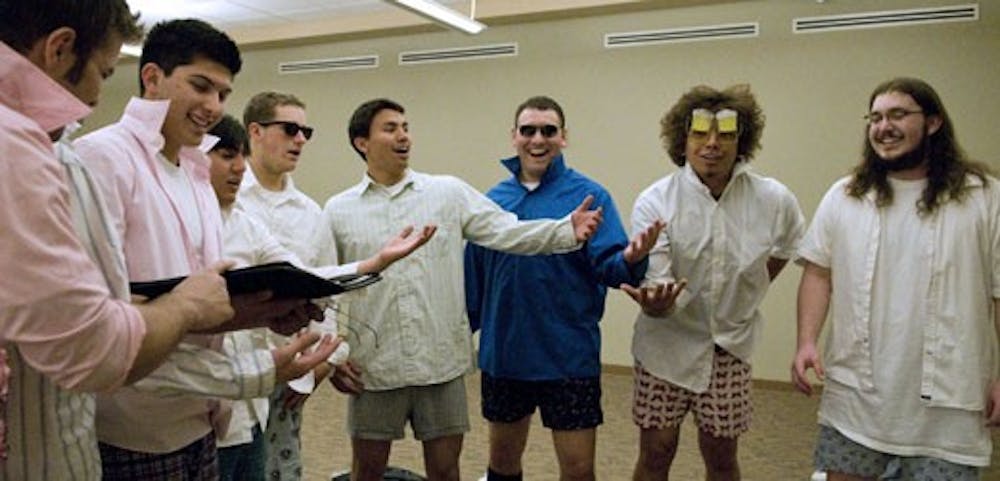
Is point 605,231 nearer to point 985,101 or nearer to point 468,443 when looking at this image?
point 468,443

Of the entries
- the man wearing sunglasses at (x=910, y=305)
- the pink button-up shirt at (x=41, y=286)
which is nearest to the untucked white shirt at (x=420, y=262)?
the man wearing sunglasses at (x=910, y=305)

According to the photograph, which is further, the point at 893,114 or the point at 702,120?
the point at 702,120

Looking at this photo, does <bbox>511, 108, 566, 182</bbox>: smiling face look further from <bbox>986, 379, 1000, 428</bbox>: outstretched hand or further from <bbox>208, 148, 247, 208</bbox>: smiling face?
<bbox>986, 379, 1000, 428</bbox>: outstretched hand

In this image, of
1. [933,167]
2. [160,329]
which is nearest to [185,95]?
[160,329]

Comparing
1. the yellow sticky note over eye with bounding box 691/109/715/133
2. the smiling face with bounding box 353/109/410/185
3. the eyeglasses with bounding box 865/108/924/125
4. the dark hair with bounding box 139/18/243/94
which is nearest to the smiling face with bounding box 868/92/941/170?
the eyeglasses with bounding box 865/108/924/125

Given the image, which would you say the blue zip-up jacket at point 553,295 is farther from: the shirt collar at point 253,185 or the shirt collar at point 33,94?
the shirt collar at point 33,94

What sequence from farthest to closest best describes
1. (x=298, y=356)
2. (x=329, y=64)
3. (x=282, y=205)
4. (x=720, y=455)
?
1. (x=329, y=64)
2. (x=720, y=455)
3. (x=282, y=205)
4. (x=298, y=356)

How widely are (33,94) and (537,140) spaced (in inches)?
75.3

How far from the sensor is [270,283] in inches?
45.1

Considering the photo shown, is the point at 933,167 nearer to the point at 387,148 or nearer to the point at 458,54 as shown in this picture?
the point at 387,148

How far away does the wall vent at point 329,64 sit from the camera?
701 centimetres

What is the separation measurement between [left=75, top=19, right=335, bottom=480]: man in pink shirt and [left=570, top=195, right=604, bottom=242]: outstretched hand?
3.65ft

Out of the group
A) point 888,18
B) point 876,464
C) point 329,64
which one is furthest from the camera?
point 329,64

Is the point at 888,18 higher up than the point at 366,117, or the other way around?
the point at 888,18
